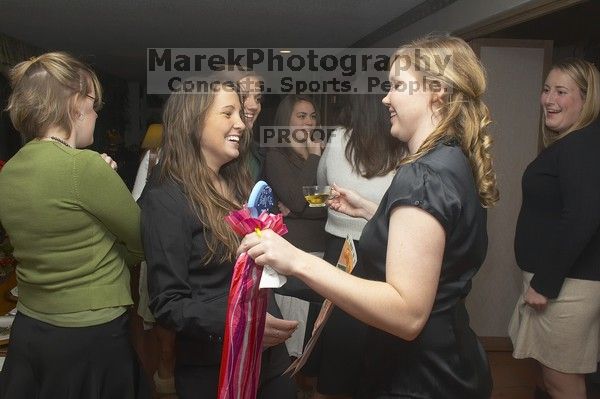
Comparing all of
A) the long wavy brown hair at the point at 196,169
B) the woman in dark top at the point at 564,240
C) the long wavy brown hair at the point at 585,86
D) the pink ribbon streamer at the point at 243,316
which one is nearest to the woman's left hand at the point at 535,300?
the woman in dark top at the point at 564,240

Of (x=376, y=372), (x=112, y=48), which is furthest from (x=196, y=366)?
(x=112, y=48)

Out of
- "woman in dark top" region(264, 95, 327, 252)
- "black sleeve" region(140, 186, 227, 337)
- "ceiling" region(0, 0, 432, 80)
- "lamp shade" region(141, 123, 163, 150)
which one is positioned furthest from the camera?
"ceiling" region(0, 0, 432, 80)

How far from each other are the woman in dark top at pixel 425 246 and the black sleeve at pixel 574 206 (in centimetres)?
92

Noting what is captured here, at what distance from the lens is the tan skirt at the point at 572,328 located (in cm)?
198

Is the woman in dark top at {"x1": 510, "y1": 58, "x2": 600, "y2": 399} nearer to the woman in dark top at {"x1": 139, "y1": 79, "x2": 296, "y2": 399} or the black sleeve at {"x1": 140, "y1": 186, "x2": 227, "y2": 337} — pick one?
the woman in dark top at {"x1": 139, "y1": 79, "x2": 296, "y2": 399}

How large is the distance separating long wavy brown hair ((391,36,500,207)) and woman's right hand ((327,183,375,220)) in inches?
21.4

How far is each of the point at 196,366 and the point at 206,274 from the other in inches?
9.0

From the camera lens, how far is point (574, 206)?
1.90m

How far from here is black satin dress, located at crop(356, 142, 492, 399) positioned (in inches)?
38.6

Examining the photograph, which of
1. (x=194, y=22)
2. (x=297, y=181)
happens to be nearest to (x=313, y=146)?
(x=297, y=181)

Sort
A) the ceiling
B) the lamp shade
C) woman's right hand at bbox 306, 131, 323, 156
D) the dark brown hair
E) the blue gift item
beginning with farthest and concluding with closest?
the ceiling < the lamp shade < woman's right hand at bbox 306, 131, 323, 156 < the dark brown hair < the blue gift item

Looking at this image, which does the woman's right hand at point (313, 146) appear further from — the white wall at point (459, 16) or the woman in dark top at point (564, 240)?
the white wall at point (459, 16)

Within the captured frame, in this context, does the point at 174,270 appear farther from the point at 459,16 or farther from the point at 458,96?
the point at 459,16

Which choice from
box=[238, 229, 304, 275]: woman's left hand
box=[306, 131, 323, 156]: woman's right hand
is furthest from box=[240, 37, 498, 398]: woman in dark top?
box=[306, 131, 323, 156]: woman's right hand
